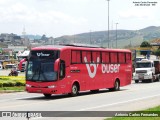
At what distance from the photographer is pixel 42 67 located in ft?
84.8

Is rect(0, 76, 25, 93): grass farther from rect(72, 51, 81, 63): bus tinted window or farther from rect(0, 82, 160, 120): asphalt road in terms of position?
rect(0, 82, 160, 120): asphalt road

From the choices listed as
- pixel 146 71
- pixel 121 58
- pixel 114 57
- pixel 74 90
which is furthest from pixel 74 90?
pixel 146 71

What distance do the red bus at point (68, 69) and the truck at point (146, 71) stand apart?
17614 mm

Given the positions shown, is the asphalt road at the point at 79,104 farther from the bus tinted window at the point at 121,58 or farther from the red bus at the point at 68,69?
the bus tinted window at the point at 121,58

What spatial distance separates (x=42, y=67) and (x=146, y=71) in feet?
86.9

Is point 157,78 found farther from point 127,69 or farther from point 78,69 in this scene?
point 78,69

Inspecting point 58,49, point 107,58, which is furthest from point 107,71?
point 58,49

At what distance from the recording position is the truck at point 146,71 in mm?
50562

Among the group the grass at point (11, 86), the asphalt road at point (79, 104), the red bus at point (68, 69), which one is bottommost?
the grass at point (11, 86)

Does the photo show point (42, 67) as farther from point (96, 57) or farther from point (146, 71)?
point (146, 71)

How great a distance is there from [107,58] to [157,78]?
23.0 meters

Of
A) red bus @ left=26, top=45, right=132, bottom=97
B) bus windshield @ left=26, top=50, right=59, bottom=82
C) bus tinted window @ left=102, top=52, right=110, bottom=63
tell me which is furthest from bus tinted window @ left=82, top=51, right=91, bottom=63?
bus windshield @ left=26, top=50, right=59, bottom=82

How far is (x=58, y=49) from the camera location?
2612cm

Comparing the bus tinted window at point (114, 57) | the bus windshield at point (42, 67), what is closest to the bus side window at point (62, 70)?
the bus windshield at point (42, 67)
